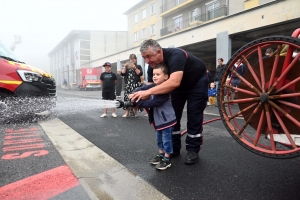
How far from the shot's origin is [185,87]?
9.89 feet

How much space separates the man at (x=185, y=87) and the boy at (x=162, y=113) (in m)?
0.09

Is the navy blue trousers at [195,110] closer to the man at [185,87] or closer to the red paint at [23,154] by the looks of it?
the man at [185,87]

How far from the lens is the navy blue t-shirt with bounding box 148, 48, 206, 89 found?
2.65 metres

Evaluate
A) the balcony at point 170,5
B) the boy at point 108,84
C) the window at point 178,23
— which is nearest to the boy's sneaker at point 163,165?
the boy at point 108,84

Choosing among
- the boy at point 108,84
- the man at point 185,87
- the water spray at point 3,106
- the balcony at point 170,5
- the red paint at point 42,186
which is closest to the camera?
the red paint at point 42,186

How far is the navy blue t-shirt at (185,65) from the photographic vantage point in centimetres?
265

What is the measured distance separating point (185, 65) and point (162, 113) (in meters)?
0.62

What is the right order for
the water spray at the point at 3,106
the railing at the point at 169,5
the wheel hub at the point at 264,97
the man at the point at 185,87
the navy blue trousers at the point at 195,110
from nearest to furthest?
1. the wheel hub at the point at 264,97
2. the man at the point at 185,87
3. the navy blue trousers at the point at 195,110
4. the water spray at the point at 3,106
5. the railing at the point at 169,5

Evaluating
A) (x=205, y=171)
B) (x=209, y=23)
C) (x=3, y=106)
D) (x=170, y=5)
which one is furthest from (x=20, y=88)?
(x=170, y=5)

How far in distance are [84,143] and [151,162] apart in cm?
141

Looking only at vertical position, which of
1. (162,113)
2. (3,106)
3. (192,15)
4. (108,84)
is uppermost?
(192,15)

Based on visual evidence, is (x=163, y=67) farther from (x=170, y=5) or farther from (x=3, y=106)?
(x=170, y=5)

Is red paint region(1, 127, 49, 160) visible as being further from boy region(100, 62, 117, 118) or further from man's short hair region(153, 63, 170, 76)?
boy region(100, 62, 117, 118)

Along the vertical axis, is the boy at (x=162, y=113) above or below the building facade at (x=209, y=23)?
below
